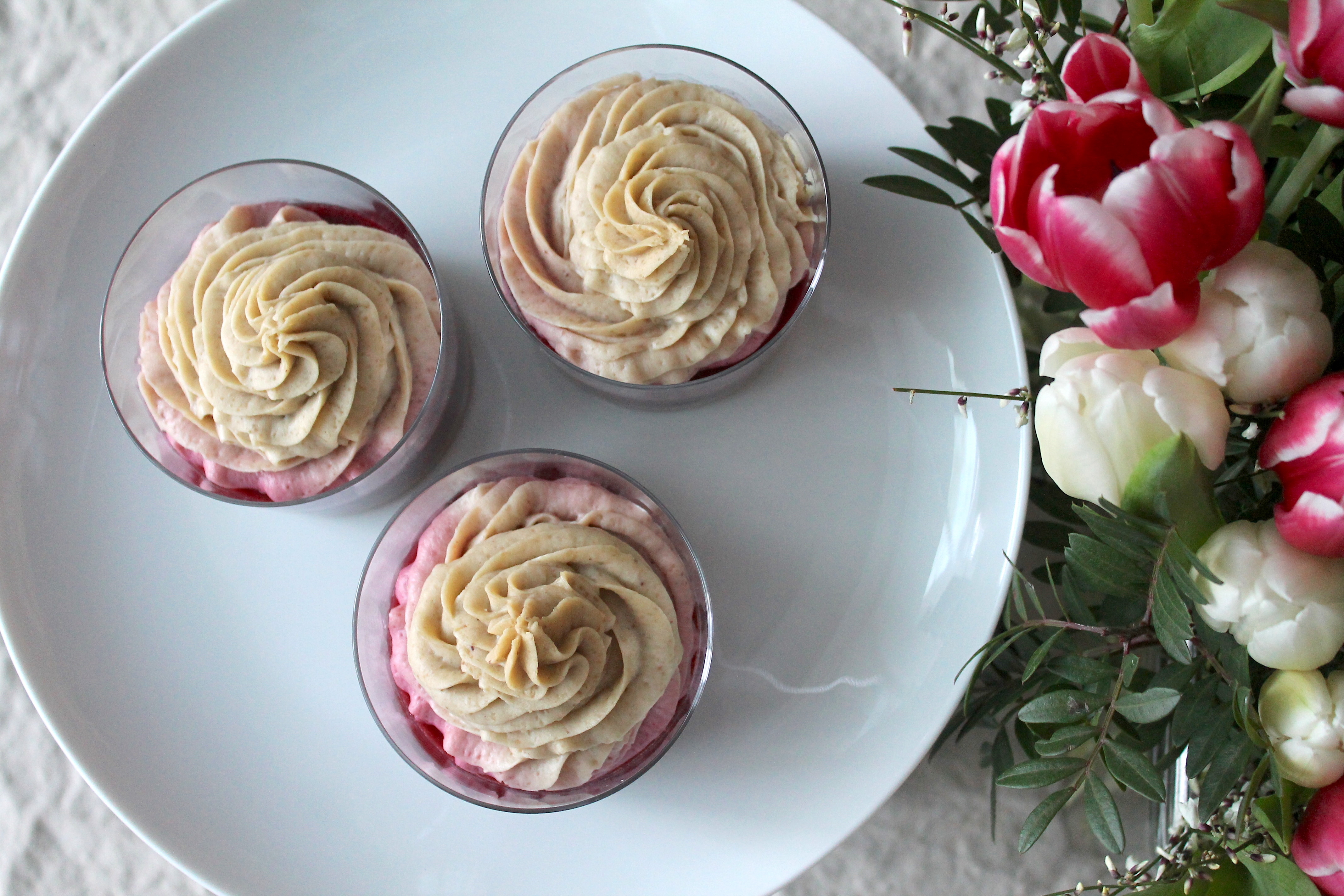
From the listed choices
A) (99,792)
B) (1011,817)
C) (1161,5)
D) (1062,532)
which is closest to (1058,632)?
(1062,532)

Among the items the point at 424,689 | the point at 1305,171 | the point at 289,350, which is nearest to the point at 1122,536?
the point at 1305,171

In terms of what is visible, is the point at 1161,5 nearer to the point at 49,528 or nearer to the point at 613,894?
the point at 613,894

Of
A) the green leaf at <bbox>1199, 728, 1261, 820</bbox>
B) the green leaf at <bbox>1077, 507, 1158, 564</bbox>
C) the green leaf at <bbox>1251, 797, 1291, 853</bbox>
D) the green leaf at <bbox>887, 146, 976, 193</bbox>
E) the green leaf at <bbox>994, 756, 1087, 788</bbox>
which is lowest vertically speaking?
the green leaf at <bbox>1251, 797, 1291, 853</bbox>

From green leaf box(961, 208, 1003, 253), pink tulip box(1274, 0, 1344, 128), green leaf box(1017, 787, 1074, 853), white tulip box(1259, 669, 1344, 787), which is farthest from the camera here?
green leaf box(961, 208, 1003, 253)

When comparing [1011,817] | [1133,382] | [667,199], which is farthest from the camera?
A: [1011,817]

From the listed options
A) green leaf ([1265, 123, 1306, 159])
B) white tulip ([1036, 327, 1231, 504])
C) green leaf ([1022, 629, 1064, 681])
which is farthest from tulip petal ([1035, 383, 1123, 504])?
green leaf ([1265, 123, 1306, 159])

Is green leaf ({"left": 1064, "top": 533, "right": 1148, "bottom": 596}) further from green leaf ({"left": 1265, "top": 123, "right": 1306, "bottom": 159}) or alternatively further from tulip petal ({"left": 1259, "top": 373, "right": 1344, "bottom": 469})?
green leaf ({"left": 1265, "top": 123, "right": 1306, "bottom": 159})

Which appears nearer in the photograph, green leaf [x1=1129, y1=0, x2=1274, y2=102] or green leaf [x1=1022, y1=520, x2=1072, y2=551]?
green leaf [x1=1129, y1=0, x2=1274, y2=102]
